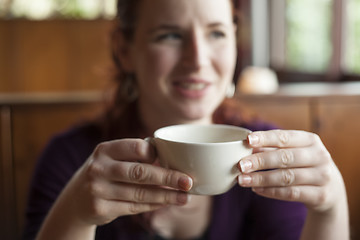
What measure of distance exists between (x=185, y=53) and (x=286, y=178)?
395 millimetres

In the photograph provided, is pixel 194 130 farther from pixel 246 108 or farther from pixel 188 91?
pixel 246 108

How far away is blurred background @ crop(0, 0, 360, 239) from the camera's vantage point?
1.47m

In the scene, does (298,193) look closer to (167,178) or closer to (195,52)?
(167,178)

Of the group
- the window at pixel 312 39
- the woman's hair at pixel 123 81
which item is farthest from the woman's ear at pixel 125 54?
the window at pixel 312 39

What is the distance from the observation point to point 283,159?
0.66 m

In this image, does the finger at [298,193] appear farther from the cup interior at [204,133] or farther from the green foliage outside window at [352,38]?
the green foliage outside window at [352,38]

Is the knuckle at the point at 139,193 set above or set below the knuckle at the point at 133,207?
above

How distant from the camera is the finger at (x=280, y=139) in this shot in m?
0.61

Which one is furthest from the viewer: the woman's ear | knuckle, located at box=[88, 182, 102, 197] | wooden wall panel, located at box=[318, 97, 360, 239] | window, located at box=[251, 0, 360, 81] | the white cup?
window, located at box=[251, 0, 360, 81]

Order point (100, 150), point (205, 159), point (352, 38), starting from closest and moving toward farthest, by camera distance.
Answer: point (205, 159) → point (100, 150) → point (352, 38)

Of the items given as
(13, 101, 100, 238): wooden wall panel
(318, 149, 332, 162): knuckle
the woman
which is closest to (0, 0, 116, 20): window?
(13, 101, 100, 238): wooden wall panel

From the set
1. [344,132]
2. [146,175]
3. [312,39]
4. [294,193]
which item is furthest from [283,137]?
[312,39]

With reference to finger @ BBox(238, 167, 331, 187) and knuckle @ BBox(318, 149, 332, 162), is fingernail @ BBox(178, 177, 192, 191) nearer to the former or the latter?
finger @ BBox(238, 167, 331, 187)

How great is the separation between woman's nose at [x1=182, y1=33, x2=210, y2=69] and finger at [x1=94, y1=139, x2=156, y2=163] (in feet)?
1.12
